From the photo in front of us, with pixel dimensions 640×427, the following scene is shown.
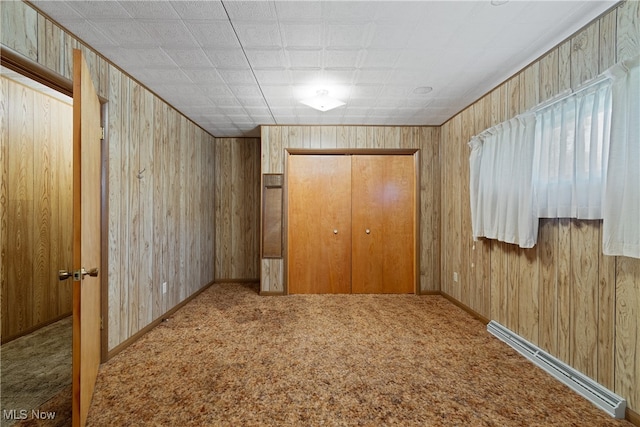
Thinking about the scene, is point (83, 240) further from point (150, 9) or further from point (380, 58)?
point (380, 58)

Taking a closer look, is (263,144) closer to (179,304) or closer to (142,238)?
(142,238)

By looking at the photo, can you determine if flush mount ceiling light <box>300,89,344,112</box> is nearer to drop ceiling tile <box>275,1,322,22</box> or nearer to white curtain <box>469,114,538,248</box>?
drop ceiling tile <box>275,1,322,22</box>

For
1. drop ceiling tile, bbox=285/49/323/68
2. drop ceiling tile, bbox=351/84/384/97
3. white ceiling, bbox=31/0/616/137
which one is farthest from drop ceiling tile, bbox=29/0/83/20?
drop ceiling tile, bbox=351/84/384/97

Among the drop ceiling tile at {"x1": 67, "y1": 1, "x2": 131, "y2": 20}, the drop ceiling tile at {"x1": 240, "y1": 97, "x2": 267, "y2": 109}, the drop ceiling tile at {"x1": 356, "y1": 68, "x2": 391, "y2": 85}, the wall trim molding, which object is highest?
the drop ceiling tile at {"x1": 240, "y1": 97, "x2": 267, "y2": 109}

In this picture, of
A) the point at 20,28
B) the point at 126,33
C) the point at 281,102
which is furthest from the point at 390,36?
the point at 20,28

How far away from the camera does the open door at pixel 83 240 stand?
1.33 metres

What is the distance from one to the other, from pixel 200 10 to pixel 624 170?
2536 millimetres

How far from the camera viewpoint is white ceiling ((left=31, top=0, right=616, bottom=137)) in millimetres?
1527

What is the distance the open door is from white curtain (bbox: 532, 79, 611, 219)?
292 centimetres

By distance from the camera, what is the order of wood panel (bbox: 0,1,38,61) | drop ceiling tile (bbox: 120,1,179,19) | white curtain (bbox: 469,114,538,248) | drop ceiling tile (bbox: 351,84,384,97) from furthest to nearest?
drop ceiling tile (bbox: 351,84,384,97)
white curtain (bbox: 469,114,538,248)
drop ceiling tile (bbox: 120,1,179,19)
wood panel (bbox: 0,1,38,61)

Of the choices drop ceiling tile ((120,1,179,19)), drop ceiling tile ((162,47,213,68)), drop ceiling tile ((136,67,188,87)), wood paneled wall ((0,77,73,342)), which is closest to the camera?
drop ceiling tile ((120,1,179,19))

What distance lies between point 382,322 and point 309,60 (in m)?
2.58

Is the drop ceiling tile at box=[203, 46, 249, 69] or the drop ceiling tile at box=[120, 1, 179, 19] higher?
the drop ceiling tile at box=[203, 46, 249, 69]

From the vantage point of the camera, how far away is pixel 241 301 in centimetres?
341
